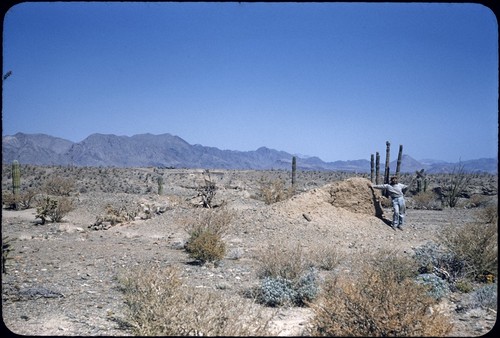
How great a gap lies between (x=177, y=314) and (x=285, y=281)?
2807mm

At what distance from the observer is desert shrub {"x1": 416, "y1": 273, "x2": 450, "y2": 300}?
6691 millimetres

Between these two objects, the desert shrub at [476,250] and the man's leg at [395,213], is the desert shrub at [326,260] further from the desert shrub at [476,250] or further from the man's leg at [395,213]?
the man's leg at [395,213]

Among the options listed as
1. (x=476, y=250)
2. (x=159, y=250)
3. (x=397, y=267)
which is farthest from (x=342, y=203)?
(x=397, y=267)

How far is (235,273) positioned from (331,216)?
6.93 metres

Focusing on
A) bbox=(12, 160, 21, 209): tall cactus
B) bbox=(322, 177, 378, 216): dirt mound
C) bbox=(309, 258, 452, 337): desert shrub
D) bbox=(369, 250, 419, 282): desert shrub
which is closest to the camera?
bbox=(309, 258, 452, 337): desert shrub

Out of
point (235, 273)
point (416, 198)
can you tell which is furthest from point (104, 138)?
point (235, 273)

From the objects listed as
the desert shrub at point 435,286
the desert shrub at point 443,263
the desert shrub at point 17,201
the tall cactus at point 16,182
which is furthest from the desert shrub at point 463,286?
the tall cactus at point 16,182

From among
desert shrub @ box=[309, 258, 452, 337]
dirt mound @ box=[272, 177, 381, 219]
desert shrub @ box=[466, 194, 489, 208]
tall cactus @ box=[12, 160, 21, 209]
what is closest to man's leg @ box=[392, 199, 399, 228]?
dirt mound @ box=[272, 177, 381, 219]

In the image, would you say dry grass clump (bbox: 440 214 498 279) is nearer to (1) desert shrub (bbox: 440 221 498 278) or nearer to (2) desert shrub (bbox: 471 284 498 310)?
(1) desert shrub (bbox: 440 221 498 278)

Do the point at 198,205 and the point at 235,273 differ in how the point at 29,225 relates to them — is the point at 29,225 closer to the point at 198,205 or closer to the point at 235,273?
the point at 198,205

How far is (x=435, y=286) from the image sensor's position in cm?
698

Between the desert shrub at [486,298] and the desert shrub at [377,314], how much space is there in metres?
1.68

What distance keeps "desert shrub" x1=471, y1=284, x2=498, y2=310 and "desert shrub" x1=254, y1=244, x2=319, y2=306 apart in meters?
2.49

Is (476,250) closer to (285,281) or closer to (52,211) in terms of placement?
(285,281)
